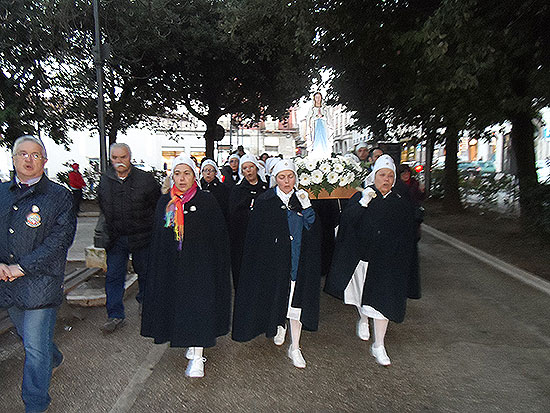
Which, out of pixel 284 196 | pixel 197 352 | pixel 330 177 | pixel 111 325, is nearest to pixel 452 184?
pixel 330 177

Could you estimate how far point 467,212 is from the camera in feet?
51.3

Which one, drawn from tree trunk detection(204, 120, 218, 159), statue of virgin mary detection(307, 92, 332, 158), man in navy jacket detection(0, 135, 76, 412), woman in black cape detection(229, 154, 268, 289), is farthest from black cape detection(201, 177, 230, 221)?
tree trunk detection(204, 120, 218, 159)

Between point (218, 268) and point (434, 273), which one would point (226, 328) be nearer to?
point (218, 268)

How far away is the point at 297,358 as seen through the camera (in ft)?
14.4

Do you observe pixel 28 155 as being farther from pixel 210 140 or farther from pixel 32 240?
pixel 210 140

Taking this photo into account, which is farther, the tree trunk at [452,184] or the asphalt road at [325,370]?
the tree trunk at [452,184]

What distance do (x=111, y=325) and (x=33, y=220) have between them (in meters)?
2.35

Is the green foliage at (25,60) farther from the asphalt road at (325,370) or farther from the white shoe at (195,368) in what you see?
the white shoe at (195,368)

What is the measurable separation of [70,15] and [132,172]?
13.2 metres

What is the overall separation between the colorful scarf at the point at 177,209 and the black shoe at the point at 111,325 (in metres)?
1.74

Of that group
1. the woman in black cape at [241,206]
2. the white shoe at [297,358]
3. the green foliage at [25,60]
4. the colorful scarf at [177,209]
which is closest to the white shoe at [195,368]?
the white shoe at [297,358]

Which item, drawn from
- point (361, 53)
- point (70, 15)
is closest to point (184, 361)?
point (361, 53)

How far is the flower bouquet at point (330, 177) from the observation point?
19.6 feet

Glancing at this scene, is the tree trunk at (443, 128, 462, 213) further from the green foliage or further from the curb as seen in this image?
the green foliage
